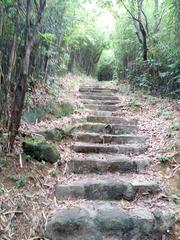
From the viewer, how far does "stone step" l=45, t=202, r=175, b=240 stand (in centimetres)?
238

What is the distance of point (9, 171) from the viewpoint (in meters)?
2.82

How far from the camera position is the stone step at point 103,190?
2842 mm

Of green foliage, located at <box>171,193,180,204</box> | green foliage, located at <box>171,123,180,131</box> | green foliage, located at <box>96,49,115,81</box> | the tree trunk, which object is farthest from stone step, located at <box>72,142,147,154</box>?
green foliage, located at <box>96,49,115,81</box>

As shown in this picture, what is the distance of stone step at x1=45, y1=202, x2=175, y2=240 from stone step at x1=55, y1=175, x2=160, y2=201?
237mm

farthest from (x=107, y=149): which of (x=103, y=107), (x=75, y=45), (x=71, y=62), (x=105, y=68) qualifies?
(x=105, y=68)

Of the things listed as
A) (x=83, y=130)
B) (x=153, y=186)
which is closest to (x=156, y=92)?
(x=83, y=130)

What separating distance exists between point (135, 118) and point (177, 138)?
1301 mm

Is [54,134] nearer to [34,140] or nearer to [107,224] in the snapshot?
[34,140]

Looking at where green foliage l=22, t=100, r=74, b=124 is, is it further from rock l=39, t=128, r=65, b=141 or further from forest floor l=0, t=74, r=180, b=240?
rock l=39, t=128, r=65, b=141

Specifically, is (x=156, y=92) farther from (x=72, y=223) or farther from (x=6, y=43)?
(x=72, y=223)

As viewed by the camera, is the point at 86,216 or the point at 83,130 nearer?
the point at 86,216

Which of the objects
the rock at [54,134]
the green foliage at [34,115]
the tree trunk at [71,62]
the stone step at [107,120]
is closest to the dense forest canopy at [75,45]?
the tree trunk at [71,62]

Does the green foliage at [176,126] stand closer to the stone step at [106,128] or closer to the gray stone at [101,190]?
the stone step at [106,128]

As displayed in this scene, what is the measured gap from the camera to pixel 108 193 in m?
2.88
